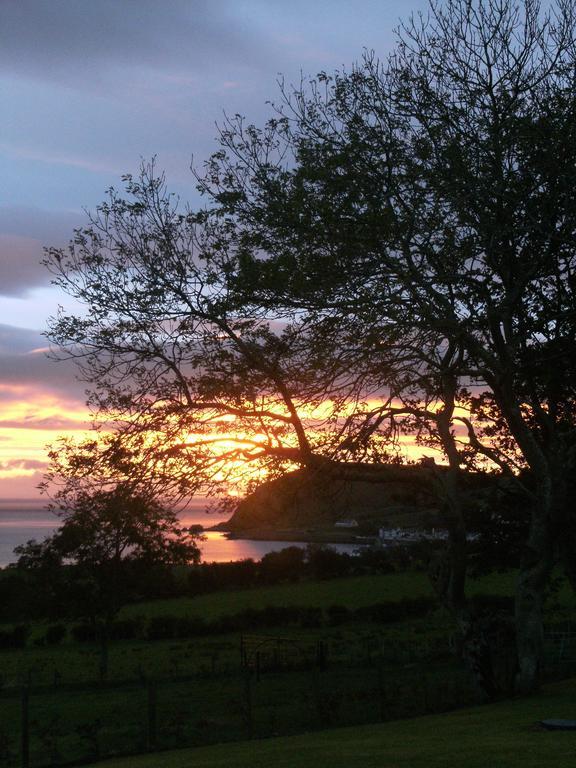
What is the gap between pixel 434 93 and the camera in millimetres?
16641

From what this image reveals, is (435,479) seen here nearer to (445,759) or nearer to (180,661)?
(445,759)

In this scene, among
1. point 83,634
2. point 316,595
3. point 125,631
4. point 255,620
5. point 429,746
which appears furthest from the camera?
point 316,595

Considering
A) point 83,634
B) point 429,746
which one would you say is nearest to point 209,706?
point 429,746

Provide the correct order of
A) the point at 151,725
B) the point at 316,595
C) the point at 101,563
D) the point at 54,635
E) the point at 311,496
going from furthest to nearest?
the point at 316,595
the point at 54,635
the point at 101,563
the point at 311,496
the point at 151,725

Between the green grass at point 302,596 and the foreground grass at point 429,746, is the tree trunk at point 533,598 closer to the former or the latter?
the foreground grass at point 429,746

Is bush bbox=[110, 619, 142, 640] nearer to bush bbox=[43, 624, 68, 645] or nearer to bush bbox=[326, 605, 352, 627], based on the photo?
bush bbox=[43, 624, 68, 645]

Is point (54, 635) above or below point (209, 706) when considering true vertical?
above

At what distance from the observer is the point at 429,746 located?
522 inches

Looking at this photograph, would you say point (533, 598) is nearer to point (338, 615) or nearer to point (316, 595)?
point (338, 615)

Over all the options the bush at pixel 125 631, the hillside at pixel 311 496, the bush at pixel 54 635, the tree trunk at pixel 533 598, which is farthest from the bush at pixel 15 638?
the tree trunk at pixel 533 598

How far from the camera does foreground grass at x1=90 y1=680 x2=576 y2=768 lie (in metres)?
11.6

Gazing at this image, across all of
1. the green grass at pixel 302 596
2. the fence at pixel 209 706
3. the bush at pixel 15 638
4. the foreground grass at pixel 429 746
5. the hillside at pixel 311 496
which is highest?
the hillside at pixel 311 496

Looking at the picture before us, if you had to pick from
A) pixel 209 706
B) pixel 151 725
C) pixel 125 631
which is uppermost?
pixel 125 631

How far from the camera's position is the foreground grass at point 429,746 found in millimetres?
11633
